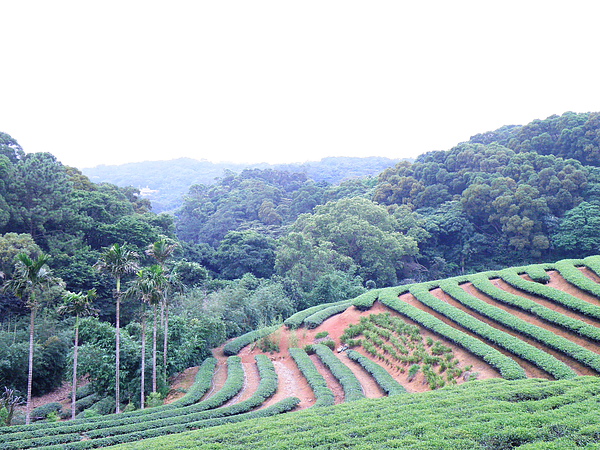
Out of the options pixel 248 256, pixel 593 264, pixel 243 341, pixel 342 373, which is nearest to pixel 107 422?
pixel 342 373

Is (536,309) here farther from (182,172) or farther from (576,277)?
(182,172)

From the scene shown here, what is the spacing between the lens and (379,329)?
77.9 ft

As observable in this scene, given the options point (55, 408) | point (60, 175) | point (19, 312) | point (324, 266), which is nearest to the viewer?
point (55, 408)

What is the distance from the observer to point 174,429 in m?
14.3

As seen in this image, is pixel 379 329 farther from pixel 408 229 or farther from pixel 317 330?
pixel 408 229

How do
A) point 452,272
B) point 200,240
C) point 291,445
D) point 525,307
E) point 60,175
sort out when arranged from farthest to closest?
point 200,240
point 452,272
point 60,175
point 525,307
point 291,445

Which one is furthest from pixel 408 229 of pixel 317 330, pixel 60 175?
pixel 60 175

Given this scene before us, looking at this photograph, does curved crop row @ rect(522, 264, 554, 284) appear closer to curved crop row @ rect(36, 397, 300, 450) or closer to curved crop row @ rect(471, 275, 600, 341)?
curved crop row @ rect(471, 275, 600, 341)

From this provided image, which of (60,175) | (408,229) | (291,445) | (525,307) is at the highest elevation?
(60,175)

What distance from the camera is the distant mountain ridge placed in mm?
124312

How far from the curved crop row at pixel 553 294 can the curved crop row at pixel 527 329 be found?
1.93 metres

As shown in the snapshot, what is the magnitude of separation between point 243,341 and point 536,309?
17.3m

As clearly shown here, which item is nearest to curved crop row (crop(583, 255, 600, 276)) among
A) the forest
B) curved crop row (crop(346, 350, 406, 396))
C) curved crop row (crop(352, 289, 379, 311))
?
curved crop row (crop(352, 289, 379, 311))

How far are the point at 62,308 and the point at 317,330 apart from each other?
14.6 metres
